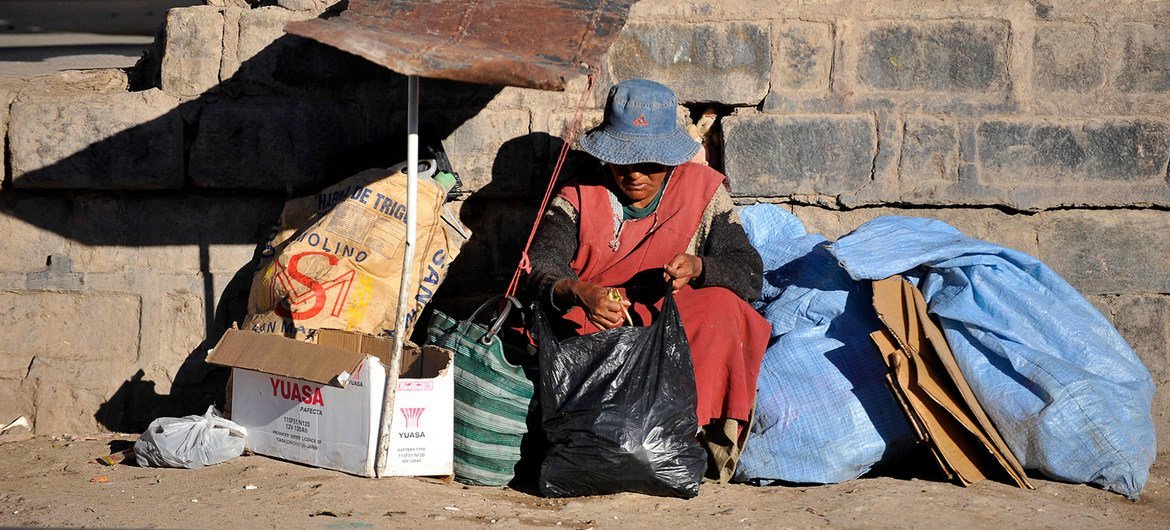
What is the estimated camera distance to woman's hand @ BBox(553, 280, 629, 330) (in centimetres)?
328

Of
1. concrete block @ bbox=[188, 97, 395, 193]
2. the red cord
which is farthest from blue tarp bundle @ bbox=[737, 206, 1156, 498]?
concrete block @ bbox=[188, 97, 395, 193]

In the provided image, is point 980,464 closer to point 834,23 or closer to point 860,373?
point 860,373

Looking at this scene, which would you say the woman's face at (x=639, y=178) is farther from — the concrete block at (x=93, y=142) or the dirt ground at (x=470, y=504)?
the concrete block at (x=93, y=142)

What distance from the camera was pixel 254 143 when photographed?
3.94m

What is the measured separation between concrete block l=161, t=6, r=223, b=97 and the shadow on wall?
7 centimetres

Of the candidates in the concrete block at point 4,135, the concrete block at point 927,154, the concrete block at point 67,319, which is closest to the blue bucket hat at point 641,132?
the concrete block at point 927,154

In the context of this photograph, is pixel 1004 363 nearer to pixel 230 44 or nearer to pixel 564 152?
pixel 564 152

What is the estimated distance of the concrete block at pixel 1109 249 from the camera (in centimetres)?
399

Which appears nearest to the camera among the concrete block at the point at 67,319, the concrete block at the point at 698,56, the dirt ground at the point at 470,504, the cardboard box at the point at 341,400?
the dirt ground at the point at 470,504

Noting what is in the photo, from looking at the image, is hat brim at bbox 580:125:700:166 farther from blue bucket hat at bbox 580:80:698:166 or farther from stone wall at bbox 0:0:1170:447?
stone wall at bbox 0:0:1170:447

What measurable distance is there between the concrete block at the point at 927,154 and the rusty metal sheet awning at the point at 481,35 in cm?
112

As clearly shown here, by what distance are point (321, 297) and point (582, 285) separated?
87 centimetres

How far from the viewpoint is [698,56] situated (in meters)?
3.92

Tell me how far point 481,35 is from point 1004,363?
1887mm
